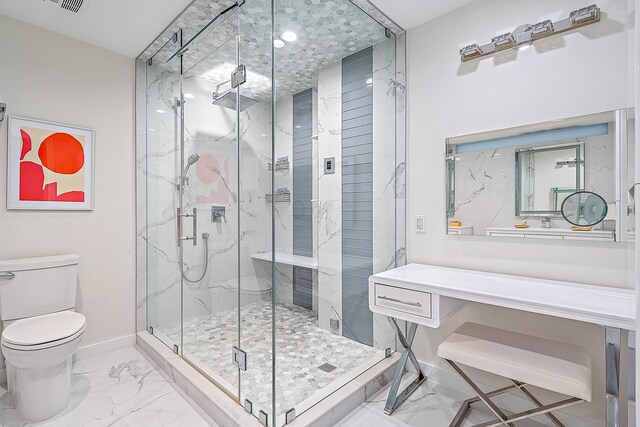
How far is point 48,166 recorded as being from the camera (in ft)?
7.27

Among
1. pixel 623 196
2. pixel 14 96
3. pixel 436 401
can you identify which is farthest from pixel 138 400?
pixel 623 196

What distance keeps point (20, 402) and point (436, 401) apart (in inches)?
93.1

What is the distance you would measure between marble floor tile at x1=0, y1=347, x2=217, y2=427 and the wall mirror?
77.3 inches

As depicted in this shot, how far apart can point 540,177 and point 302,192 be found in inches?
52.8

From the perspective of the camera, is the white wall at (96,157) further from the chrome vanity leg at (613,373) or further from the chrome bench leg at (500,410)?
the chrome vanity leg at (613,373)

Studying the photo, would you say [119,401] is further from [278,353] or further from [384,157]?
[384,157]

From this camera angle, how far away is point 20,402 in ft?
5.58

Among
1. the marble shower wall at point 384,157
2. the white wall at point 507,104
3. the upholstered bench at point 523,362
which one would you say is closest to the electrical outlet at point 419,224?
the white wall at point 507,104

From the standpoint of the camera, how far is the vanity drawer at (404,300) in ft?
5.16

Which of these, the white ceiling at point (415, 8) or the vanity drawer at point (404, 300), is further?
the white ceiling at point (415, 8)

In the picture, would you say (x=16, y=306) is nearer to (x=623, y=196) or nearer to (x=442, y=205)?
(x=442, y=205)

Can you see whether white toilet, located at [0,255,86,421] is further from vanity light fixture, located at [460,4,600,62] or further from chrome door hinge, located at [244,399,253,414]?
vanity light fixture, located at [460,4,600,62]

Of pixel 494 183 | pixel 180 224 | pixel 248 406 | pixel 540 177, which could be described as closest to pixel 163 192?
pixel 180 224

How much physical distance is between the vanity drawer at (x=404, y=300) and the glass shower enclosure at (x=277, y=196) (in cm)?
35
